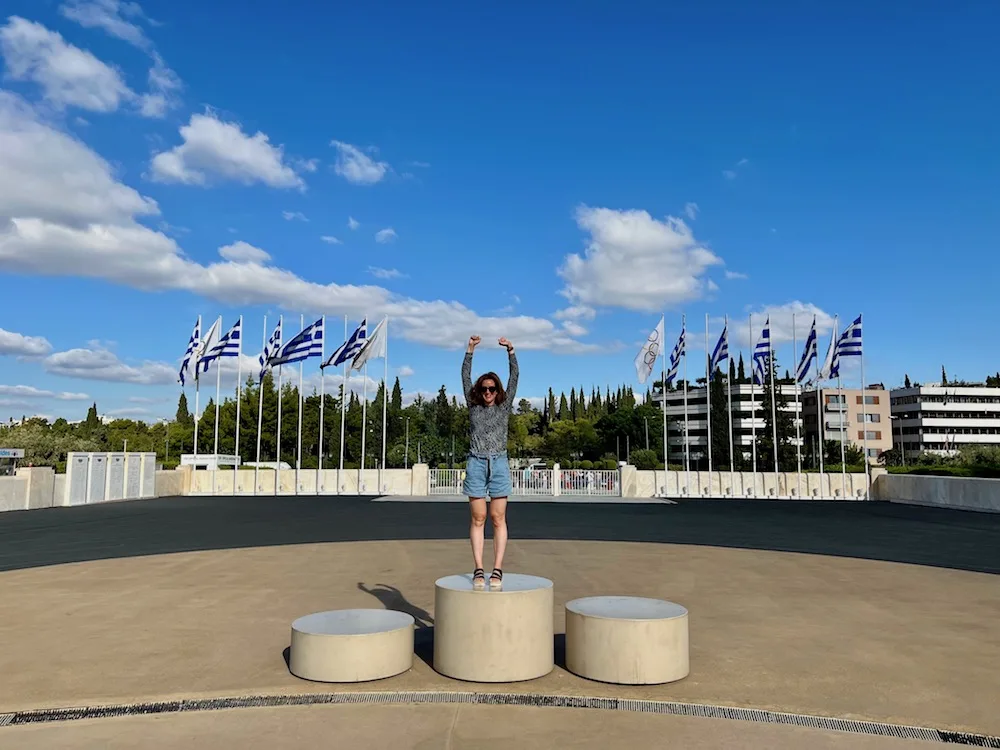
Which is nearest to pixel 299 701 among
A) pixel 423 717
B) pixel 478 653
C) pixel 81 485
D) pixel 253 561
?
pixel 423 717

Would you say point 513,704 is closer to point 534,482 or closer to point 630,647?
point 630,647

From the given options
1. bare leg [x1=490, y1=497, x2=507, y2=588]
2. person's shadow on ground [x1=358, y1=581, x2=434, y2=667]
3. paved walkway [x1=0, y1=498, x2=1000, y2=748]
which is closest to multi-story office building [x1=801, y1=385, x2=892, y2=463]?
paved walkway [x1=0, y1=498, x2=1000, y2=748]

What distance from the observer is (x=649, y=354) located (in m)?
30.9

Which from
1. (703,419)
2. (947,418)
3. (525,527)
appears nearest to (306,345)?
(525,527)

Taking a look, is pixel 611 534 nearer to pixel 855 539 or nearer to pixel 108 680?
pixel 855 539

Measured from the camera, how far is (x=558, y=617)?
6898 mm

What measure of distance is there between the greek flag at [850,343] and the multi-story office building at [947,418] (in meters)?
88.9

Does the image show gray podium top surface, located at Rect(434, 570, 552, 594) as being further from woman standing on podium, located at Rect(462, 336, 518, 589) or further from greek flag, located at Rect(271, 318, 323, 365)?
greek flag, located at Rect(271, 318, 323, 365)

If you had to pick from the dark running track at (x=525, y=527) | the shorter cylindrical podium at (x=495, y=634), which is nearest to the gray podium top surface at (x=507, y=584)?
the shorter cylindrical podium at (x=495, y=634)

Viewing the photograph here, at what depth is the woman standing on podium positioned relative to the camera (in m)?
5.44

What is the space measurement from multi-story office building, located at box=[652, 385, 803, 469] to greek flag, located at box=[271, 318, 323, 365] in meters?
63.2

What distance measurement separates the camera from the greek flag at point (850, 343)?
2897 centimetres

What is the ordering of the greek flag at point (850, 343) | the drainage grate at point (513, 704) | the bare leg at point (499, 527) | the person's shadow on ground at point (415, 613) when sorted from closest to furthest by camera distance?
the drainage grate at point (513, 704) < the bare leg at point (499, 527) < the person's shadow on ground at point (415, 613) < the greek flag at point (850, 343)

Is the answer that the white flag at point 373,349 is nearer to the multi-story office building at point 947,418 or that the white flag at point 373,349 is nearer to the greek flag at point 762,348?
the greek flag at point 762,348
